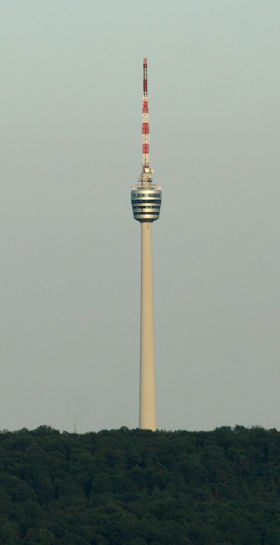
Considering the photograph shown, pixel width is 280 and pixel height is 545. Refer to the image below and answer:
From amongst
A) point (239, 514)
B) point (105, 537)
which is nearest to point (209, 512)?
point (239, 514)

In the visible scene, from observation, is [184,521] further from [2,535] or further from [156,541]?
[2,535]

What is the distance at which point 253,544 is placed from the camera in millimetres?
187375

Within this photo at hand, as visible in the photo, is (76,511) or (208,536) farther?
(76,511)

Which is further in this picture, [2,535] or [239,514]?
[239,514]

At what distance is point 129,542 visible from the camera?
183000 millimetres

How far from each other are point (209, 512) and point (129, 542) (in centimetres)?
1691

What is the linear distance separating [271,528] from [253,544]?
5.05 m

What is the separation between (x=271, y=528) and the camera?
629ft

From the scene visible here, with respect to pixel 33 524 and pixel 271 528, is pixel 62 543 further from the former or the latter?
pixel 271 528

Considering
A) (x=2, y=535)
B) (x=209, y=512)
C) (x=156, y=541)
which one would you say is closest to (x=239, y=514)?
(x=209, y=512)

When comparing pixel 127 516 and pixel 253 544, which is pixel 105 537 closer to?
pixel 127 516

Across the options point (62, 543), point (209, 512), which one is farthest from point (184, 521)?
point (62, 543)

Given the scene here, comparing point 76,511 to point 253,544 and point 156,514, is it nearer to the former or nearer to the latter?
point 156,514

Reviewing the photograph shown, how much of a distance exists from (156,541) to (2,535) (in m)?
17.8
